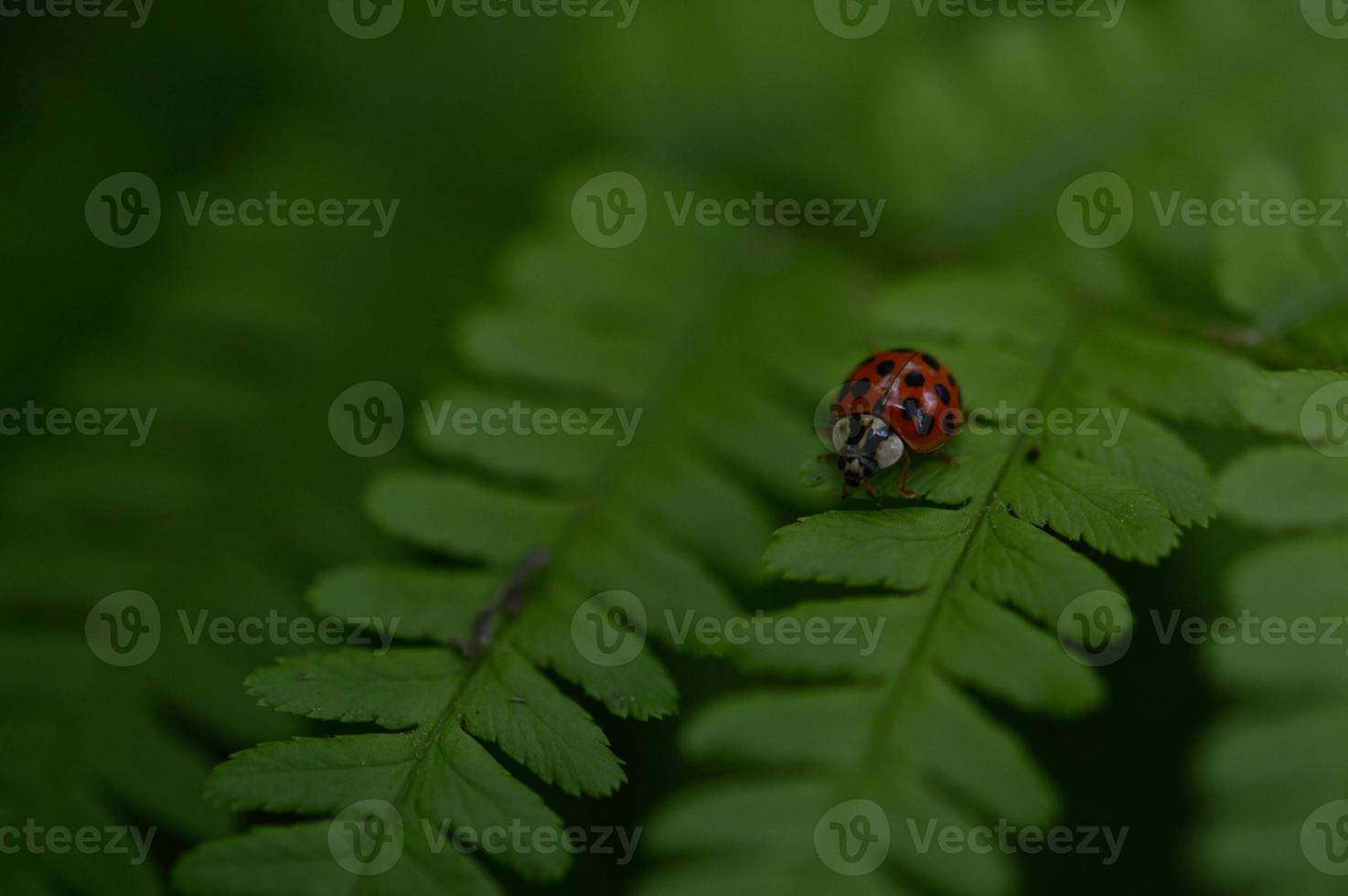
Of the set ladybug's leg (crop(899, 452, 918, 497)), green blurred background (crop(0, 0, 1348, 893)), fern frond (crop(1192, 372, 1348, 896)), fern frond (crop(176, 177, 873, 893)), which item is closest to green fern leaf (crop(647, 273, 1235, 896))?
ladybug's leg (crop(899, 452, 918, 497))

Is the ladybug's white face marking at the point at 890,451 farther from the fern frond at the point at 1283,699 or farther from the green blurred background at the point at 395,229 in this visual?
the green blurred background at the point at 395,229

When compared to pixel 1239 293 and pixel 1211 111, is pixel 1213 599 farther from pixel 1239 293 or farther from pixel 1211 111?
pixel 1211 111

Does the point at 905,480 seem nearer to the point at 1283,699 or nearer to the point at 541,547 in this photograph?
the point at 1283,699

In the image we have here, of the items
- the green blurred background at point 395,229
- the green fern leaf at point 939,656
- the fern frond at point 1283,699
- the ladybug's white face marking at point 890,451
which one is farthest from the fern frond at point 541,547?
the fern frond at point 1283,699

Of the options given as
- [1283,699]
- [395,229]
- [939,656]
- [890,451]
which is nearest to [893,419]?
[890,451]

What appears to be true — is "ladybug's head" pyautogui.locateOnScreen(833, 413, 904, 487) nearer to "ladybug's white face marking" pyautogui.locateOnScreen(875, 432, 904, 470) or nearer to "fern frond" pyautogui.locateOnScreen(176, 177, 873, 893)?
"ladybug's white face marking" pyautogui.locateOnScreen(875, 432, 904, 470)

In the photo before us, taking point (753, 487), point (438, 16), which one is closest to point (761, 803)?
point (753, 487)

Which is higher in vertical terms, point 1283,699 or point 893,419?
point 893,419
